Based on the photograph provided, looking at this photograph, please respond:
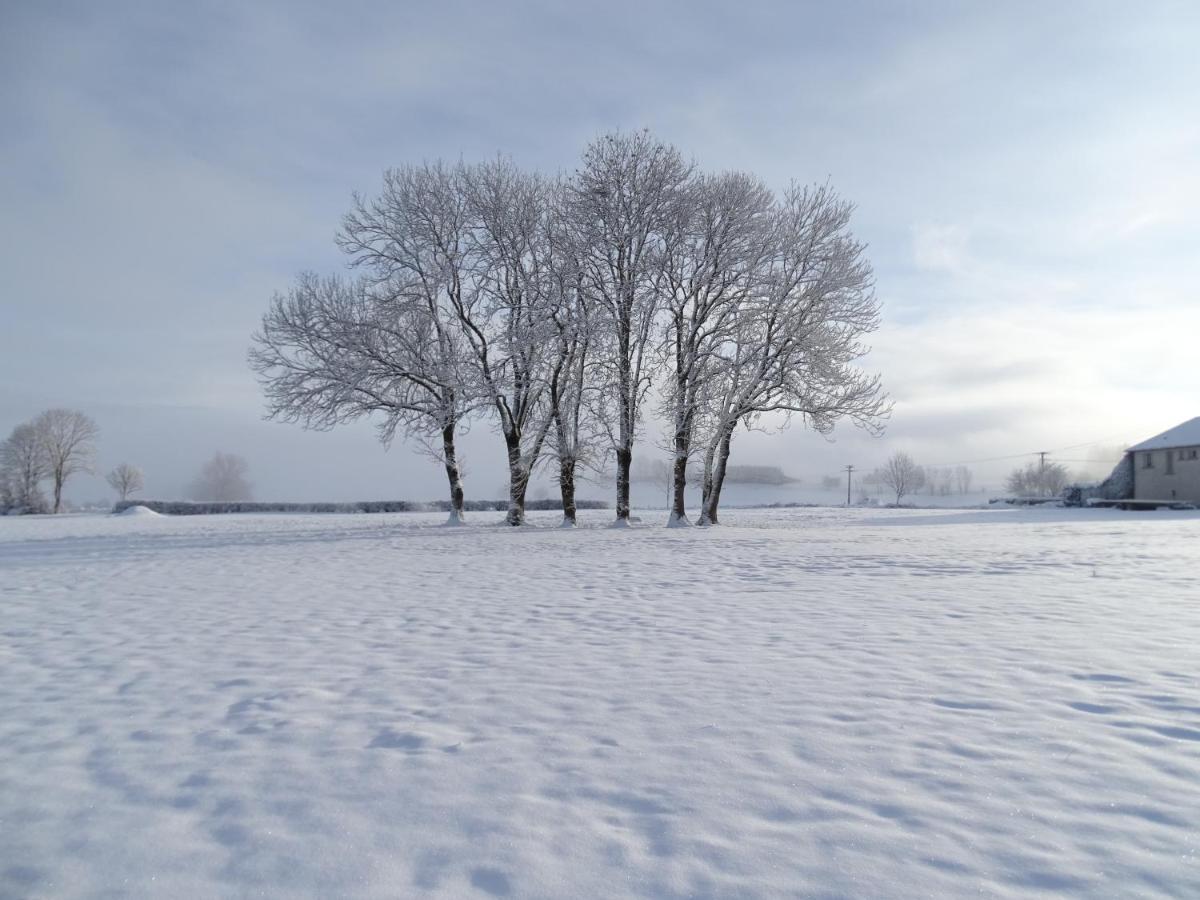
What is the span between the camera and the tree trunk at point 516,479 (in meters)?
22.0

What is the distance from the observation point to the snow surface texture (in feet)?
8.64

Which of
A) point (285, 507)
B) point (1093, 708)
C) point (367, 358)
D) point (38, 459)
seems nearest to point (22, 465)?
point (38, 459)

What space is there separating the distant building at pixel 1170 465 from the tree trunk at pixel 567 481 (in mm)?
35774

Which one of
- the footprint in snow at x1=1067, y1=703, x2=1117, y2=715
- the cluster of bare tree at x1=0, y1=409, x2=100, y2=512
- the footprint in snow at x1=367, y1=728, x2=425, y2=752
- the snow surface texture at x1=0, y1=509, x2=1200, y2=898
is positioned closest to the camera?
A: the snow surface texture at x1=0, y1=509, x2=1200, y2=898

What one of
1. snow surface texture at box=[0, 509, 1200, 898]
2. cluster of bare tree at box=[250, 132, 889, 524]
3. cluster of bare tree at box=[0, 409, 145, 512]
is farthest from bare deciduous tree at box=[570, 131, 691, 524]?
cluster of bare tree at box=[0, 409, 145, 512]

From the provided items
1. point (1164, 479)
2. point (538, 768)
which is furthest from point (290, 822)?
point (1164, 479)

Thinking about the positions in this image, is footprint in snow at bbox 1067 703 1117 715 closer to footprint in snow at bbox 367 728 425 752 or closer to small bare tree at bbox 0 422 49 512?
footprint in snow at bbox 367 728 425 752

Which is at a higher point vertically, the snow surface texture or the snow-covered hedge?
the snow-covered hedge

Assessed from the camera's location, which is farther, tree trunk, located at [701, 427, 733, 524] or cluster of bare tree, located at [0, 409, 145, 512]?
cluster of bare tree, located at [0, 409, 145, 512]

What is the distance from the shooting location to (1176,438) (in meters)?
37.8

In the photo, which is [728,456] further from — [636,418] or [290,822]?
[290,822]

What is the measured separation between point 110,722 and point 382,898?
310 cm

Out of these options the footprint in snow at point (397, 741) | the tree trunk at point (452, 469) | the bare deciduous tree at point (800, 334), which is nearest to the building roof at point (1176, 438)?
the bare deciduous tree at point (800, 334)

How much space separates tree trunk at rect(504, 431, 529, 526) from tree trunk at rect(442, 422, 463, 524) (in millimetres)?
1893
